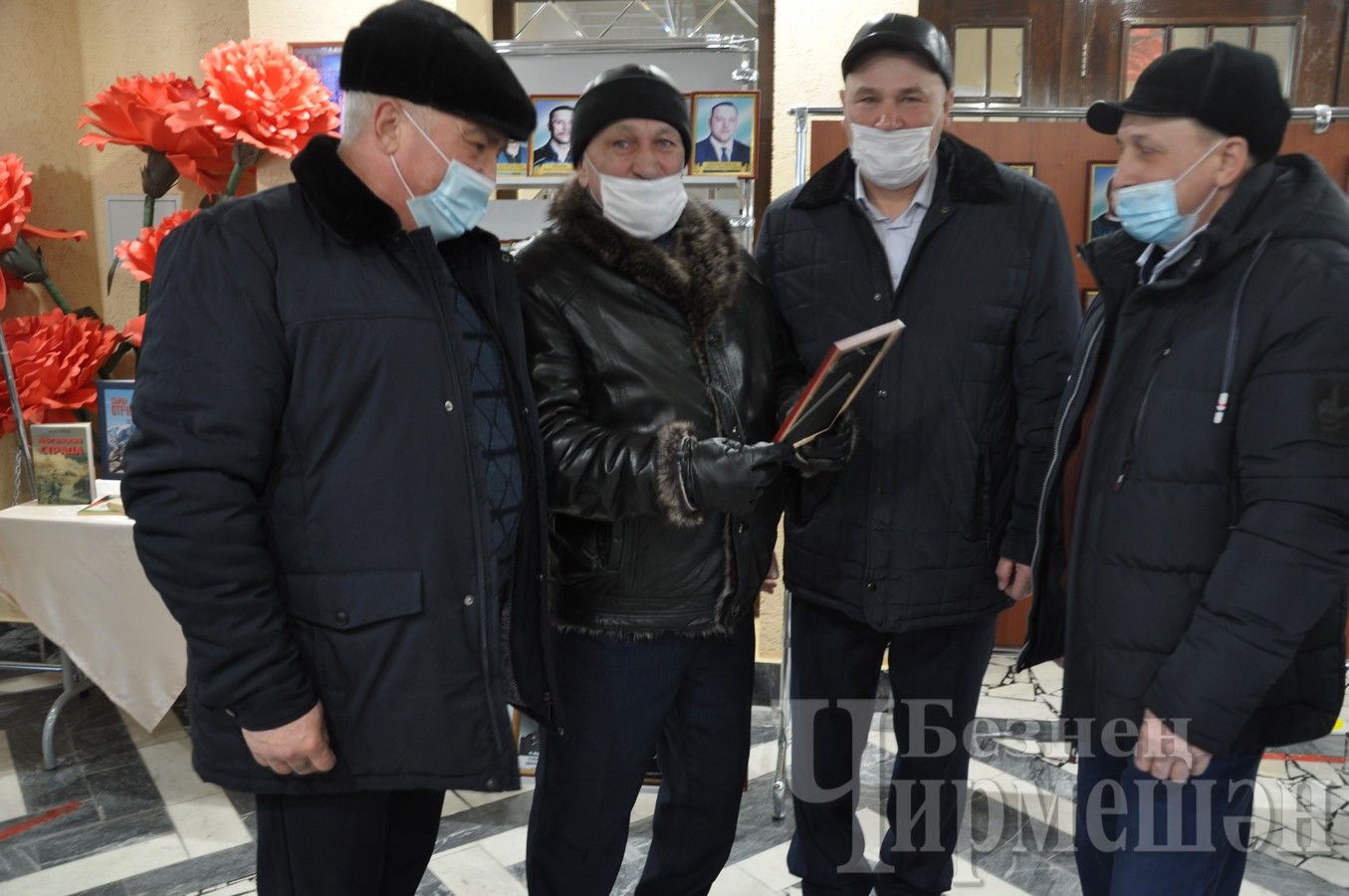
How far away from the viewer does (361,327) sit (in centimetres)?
121

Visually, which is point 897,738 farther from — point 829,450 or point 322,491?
point 322,491

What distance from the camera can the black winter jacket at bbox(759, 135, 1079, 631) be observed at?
69.9 inches

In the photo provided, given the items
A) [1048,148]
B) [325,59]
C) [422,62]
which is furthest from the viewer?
[325,59]

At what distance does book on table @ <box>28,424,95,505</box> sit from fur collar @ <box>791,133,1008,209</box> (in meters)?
2.33

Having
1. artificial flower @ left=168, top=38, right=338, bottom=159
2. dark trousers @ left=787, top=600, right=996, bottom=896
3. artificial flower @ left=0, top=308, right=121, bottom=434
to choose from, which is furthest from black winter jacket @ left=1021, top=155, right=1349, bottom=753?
artificial flower @ left=0, top=308, right=121, bottom=434

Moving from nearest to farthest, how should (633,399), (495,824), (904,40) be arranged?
(633,399)
(904,40)
(495,824)

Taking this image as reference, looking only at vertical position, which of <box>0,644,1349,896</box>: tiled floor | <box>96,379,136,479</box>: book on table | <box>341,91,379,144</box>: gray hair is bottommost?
<box>0,644,1349,896</box>: tiled floor

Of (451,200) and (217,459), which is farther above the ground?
(451,200)

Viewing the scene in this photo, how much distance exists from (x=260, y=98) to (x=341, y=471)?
227 centimetres

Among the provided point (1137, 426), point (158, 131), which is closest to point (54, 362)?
point (158, 131)

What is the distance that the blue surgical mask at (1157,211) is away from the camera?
4.74 feet

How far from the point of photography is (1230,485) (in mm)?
1329

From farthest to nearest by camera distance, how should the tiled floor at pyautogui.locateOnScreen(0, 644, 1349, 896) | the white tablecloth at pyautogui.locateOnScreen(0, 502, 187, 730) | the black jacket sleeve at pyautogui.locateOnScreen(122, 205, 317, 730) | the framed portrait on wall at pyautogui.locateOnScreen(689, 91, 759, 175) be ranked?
1. the framed portrait on wall at pyautogui.locateOnScreen(689, 91, 759, 175)
2. the white tablecloth at pyautogui.locateOnScreen(0, 502, 187, 730)
3. the tiled floor at pyautogui.locateOnScreen(0, 644, 1349, 896)
4. the black jacket sleeve at pyautogui.locateOnScreen(122, 205, 317, 730)

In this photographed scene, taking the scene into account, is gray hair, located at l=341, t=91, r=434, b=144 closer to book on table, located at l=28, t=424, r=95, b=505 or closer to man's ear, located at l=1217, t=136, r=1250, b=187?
man's ear, located at l=1217, t=136, r=1250, b=187
